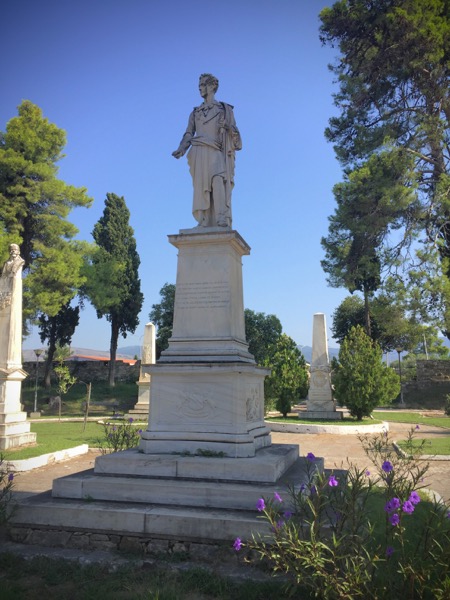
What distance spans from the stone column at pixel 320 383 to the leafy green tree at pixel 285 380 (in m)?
0.62

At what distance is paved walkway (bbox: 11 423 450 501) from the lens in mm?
Result: 6630

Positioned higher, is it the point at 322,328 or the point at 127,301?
the point at 127,301

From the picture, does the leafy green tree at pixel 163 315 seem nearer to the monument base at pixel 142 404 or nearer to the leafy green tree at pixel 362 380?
the monument base at pixel 142 404

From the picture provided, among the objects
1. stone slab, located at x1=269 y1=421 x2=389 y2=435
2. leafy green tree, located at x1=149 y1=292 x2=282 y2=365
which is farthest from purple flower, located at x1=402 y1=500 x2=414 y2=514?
leafy green tree, located at x1=149 y1=292 x2=282 y2=365

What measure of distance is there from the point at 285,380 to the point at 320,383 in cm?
139

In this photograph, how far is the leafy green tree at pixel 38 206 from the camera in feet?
73.5

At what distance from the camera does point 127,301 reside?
103ft

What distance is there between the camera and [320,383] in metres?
18.0

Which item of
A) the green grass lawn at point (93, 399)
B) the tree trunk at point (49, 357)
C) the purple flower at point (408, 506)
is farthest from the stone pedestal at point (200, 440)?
the tree trunk at point (49, 357)

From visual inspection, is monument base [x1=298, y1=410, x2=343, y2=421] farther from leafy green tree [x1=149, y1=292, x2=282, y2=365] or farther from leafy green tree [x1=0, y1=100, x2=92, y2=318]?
leafy green tree [x1=149, y1=292, x2=282, y2=365]

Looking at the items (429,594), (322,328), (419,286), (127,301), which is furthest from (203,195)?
(127,301)

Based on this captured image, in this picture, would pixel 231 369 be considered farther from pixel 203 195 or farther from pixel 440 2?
pixel 440 2

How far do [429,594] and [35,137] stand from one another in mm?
25076

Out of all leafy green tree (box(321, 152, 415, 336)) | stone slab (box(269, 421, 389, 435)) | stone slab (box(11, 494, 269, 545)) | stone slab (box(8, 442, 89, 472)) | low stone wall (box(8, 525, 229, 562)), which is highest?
leafy green tree (box(321, 152, 415, 336))
